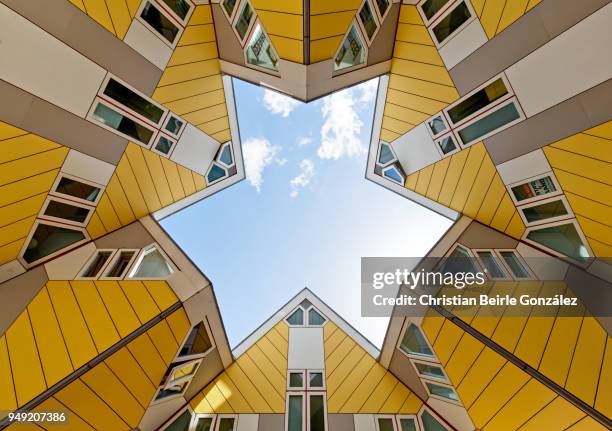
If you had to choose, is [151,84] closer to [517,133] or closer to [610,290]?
[517,133]

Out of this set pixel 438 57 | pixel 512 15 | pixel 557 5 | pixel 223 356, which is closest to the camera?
pixel 557 5

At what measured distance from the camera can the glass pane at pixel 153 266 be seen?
7375 millimetres

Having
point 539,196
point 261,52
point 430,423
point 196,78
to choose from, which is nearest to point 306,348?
point 430,423

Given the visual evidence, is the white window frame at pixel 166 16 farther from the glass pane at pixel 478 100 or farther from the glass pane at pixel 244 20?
the glass pane at pixel 478 100

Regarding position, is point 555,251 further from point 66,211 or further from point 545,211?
point 66,211

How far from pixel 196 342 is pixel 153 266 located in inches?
101

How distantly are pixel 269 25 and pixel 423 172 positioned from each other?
21.1 feet

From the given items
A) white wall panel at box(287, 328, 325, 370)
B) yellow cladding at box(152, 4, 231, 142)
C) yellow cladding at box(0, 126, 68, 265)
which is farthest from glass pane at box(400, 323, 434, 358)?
yellow cladding at box(0, 126, 68, 265)

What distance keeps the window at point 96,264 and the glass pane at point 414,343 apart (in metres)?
8.63

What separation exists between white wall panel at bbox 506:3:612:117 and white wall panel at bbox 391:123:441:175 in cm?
270

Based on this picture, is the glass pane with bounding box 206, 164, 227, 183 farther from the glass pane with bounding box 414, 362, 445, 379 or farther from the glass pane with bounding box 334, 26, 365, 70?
the glass pane with bounding box 414, 362, 445, 379

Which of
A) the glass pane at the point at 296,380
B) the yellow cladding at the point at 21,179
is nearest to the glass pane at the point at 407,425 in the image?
the glass pane at the point at 296,380

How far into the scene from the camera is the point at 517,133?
6.62 m

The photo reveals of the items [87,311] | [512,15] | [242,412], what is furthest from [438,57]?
[242,412]
